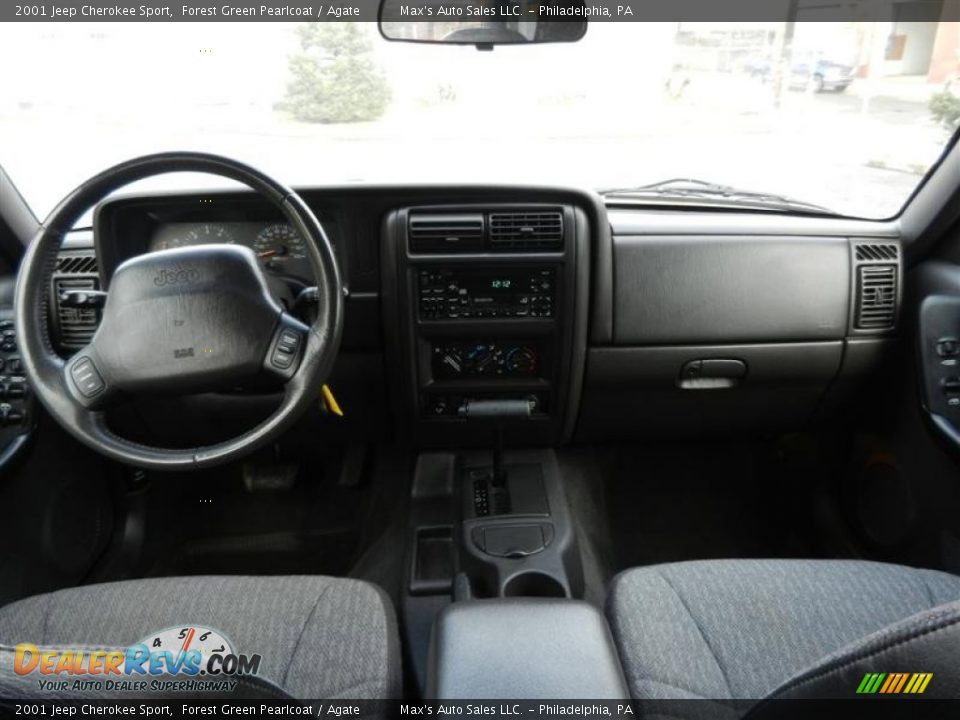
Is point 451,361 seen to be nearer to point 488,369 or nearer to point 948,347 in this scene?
point 488,369

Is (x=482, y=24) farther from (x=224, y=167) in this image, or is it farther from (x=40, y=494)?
(x=40, y=494)

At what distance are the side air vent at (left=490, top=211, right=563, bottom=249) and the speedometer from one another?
0.57 m

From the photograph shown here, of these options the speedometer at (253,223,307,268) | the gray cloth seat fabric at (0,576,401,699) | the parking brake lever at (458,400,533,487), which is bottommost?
the gray cloth seat fabric at (0,576,401,699)

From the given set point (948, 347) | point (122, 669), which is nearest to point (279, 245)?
point (122, 669)

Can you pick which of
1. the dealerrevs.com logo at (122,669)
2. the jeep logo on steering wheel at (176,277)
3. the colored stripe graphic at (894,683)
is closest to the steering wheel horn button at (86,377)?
the jeep logo on steering wheel at (176,277)

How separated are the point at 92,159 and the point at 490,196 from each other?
1.32m

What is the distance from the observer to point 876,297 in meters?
2.20

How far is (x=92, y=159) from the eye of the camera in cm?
215

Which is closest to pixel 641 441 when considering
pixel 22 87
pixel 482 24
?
pixel 482 24

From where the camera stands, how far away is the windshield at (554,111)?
2.14m

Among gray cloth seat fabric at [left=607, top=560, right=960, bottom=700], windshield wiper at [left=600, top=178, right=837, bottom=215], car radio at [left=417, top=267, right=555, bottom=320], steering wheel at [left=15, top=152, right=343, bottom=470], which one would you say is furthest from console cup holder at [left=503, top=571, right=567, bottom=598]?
windshield wiper at [left=600, top=178, right=837, bottom=215]

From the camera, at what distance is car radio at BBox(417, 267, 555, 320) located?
6.54 feet

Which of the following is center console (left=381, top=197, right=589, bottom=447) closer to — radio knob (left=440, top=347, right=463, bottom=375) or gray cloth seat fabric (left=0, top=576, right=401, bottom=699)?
radio knob (left=440, top=347, right=463, bottom=375)

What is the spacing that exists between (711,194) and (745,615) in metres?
1.47
